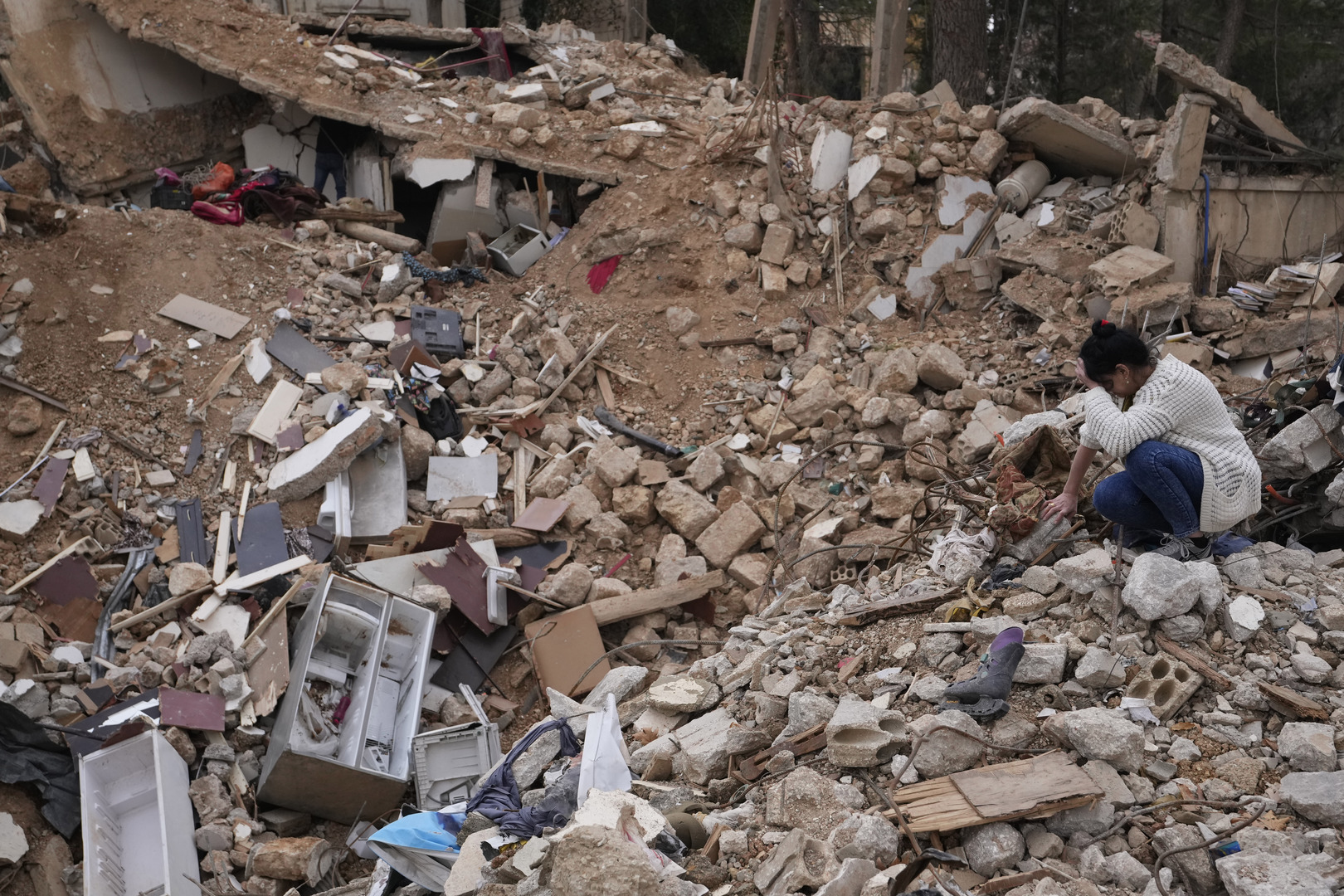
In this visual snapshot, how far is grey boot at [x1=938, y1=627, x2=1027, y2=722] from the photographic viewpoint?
351 centimetres

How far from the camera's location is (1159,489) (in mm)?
3961

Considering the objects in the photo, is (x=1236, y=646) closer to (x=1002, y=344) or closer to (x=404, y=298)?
(x=1002, y=344)

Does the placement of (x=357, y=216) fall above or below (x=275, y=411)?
above

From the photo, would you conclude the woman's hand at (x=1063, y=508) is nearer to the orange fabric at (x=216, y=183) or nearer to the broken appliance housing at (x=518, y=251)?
the broken appliance housing at (x=518, y=251)

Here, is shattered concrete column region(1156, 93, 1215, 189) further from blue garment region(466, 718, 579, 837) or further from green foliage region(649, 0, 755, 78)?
green foliage region(649, 0, 755, 78)

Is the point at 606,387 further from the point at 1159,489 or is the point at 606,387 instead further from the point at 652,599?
the point at 1159,489

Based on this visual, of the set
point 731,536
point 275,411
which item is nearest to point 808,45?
point 731,536

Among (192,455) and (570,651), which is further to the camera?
(192,455)

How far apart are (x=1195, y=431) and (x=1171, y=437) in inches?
3.7

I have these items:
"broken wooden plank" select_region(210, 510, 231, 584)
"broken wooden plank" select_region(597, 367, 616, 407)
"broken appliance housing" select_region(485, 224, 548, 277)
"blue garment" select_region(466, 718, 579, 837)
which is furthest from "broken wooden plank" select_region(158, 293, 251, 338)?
"blue garment" select_region(466, 718, 579, 837)

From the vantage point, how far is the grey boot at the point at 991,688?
11.5ft

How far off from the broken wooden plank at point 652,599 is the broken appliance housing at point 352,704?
1.06 m

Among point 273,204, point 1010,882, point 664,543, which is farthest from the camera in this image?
point 273,204

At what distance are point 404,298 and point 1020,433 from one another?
5.21 metres
